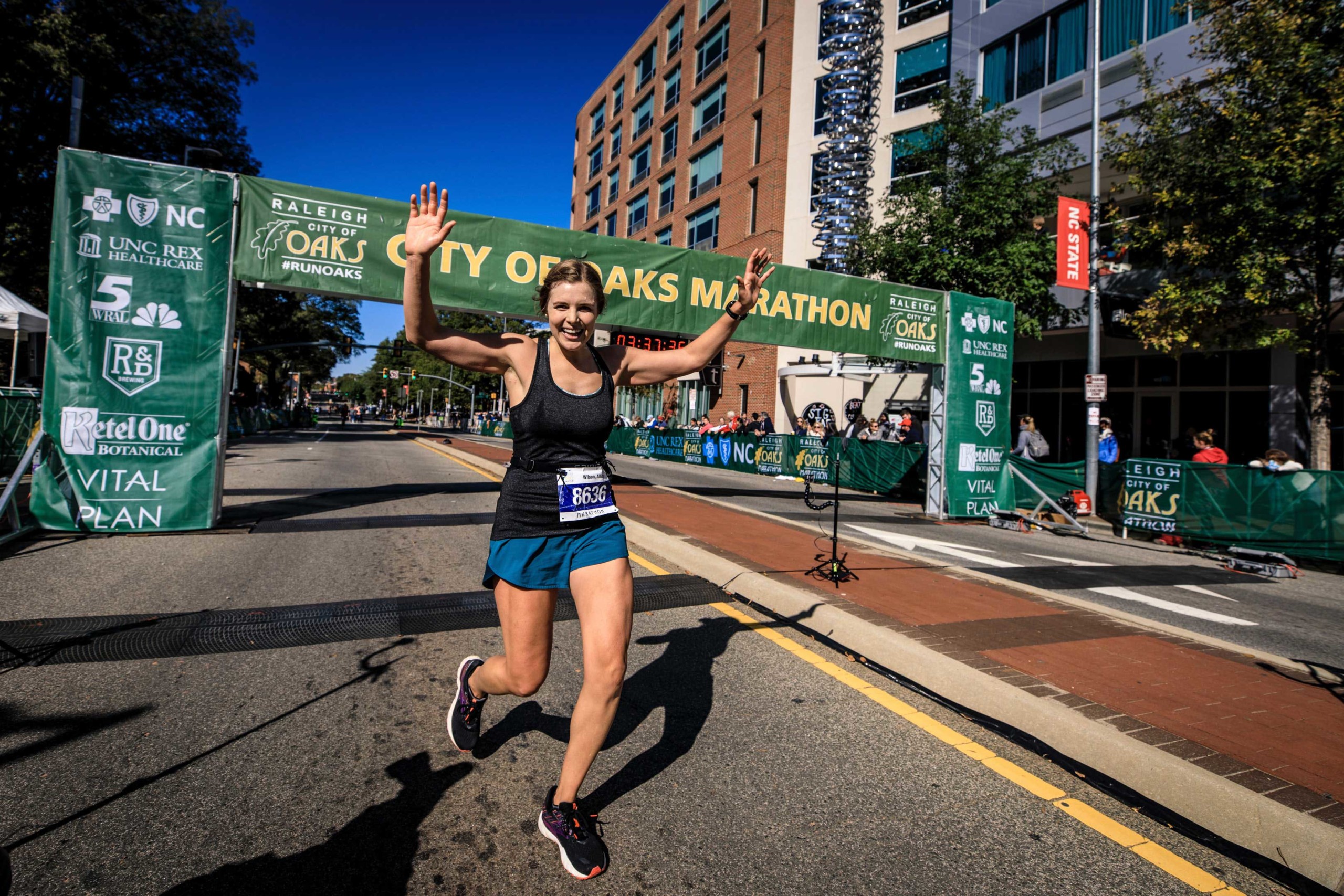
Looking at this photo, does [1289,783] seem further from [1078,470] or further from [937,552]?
[1078,470]

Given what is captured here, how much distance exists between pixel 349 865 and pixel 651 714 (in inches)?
63.6

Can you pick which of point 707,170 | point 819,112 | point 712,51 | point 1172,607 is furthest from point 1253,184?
point 712,51

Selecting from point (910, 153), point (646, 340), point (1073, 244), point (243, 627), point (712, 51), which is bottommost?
point (243, 627)

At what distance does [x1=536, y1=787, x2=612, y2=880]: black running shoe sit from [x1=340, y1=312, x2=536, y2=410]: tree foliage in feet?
61.0

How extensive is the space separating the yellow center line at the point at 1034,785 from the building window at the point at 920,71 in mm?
27686

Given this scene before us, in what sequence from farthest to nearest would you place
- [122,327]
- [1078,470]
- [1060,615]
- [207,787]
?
[1078,470], [122,327], [1060,615], [207,787]

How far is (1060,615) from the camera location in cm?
582

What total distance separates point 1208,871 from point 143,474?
9.89 m

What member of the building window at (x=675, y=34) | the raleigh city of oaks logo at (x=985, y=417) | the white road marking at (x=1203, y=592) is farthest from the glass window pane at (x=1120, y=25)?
the building window at (x=675, y=34)

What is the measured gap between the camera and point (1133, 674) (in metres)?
4.35

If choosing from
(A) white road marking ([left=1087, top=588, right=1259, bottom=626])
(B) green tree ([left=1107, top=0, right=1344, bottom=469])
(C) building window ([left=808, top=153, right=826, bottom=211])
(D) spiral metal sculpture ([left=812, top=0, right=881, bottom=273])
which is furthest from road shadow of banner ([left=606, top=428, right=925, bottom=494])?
(C) building window ([left=808, top=153, right=826, bottom=211])

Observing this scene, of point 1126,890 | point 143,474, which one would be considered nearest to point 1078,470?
point 1126,890

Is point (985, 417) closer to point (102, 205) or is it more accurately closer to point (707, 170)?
point (102, 205)

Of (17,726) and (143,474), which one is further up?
(143,474)
